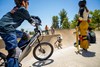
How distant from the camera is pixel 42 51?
4.96 metres

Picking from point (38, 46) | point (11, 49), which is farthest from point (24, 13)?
point (38, 46)

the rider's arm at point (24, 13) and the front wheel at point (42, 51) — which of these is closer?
the rider's arm at point (24, 13)

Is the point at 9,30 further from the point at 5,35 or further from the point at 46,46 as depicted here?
the point at 46,46

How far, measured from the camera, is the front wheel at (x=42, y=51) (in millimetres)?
4926

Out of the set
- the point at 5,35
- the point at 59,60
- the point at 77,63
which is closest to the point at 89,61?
the point at 77,63

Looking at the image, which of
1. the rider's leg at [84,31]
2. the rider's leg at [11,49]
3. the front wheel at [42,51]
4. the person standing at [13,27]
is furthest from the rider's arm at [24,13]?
the rider's leg at [84,31]

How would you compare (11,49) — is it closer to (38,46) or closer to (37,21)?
(37,21)

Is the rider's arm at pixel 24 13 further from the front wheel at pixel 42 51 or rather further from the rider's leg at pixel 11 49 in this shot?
the front wheel at pixel 42 51

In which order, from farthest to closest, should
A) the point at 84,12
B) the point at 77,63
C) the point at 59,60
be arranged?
the point at 84,12, the point at 59,60, the point at 77,63

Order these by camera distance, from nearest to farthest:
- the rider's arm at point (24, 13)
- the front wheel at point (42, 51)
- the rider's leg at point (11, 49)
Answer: the rider's leg at point (11, 49) → the rider's arm at point (24, 13) → the front wheel at point (42, 51)

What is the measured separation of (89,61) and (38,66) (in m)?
1.48

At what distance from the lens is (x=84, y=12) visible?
234 inches

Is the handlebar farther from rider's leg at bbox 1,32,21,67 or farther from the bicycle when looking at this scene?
rider's leg at bbox 1,32,21,67

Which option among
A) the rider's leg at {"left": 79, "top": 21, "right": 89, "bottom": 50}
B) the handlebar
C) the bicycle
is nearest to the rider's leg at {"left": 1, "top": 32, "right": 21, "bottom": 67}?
the bicycle
